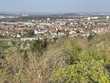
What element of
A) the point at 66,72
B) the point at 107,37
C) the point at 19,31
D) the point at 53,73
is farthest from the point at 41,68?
the point at 19,31

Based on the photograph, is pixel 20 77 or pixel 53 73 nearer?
pixel 53 73

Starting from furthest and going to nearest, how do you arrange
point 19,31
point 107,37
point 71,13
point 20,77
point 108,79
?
1. point 71,13
2. point 19,31
3. point 107,37
4. point 20,77
5. point 108,79

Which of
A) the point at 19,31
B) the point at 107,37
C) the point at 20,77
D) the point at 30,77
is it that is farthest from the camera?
the point at 19,31

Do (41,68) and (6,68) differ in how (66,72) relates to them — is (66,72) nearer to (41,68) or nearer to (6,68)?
(41,68)

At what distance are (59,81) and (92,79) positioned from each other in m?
0.95

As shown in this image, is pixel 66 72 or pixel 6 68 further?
pixel 6 68

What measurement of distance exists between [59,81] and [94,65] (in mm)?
1196

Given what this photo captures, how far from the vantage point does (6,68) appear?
14.7m

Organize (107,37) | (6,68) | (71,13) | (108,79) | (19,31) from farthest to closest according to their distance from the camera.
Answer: (71,13) < (19,31) < (107,37) < (6,68) < (108,79)

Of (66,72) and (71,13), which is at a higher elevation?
(66,72)

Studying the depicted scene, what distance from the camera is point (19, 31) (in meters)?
61.5

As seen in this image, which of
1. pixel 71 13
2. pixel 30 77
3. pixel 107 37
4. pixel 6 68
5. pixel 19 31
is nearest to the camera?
pixel 30 77

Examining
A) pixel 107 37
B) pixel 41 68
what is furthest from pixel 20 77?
pixel 107 37

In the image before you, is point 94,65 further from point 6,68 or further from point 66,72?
point 6,68
